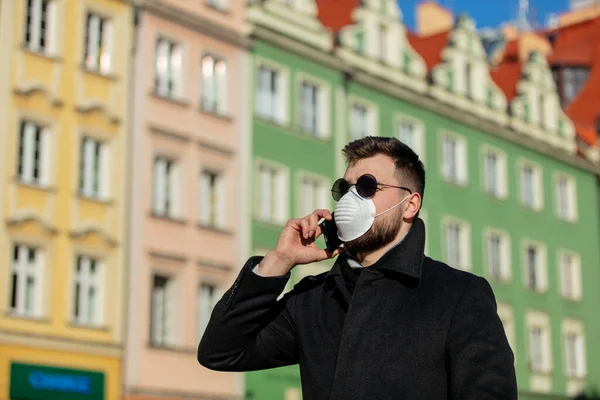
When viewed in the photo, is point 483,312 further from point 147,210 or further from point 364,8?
point 364,8

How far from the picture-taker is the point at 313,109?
113 ft

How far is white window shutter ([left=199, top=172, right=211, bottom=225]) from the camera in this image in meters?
30.4

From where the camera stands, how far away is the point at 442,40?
1670 inches

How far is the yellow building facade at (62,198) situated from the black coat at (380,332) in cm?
2085

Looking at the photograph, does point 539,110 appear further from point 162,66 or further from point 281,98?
point 162,66

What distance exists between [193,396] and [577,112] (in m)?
27.4

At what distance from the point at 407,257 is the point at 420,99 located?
111 feet

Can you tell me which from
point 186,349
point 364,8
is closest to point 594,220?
point 364,8

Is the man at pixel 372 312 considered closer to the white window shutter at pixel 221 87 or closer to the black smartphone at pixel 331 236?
the black smartphone at pixel 331 236

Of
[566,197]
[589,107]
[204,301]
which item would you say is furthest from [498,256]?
[204,301]

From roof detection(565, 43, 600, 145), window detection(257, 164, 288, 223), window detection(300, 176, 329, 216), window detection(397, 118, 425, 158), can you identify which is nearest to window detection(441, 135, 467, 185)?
window detection(397, 118, 425, 158)

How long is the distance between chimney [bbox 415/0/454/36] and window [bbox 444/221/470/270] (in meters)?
14.0

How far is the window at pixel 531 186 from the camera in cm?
4250

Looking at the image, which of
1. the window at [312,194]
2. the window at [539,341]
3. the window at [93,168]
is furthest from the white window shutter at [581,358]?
the window at [93,168]
